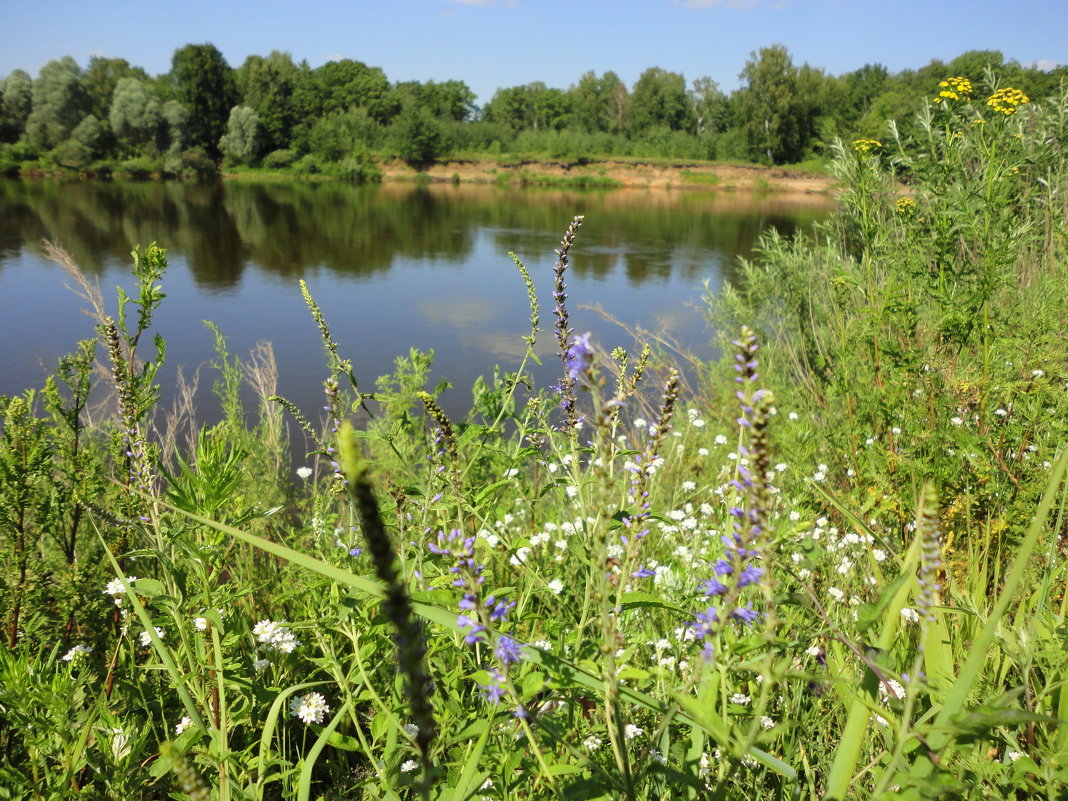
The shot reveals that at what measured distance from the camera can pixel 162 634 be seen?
2299 millimetres

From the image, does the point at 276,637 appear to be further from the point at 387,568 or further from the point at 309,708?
the point at 387,568

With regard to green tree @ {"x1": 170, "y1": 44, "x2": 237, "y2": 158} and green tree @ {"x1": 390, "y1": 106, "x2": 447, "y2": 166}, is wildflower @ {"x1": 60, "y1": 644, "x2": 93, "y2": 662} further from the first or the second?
green tree @ {"x1": 170, "y1": 44, "x2": 237, "y2": 158}

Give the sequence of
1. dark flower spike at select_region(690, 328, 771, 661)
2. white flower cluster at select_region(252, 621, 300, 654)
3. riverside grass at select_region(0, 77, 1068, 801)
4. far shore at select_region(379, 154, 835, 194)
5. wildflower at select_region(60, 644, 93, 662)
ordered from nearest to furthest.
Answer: dark flower spike at select_region(690, 328, 771, 661)
riverside grass at select_region(0, 77, 1068, 801)
white flower cluster at select_region(252, 621, 300, 654)
wildflower at select_region(60, 644, 93, 662)
far shore at select_region(379, 154, 835, 194)

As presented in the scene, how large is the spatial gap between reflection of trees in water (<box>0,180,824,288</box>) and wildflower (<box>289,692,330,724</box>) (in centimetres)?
1181

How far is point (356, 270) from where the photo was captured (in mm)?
18703

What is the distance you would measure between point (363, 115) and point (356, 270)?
1929 inches

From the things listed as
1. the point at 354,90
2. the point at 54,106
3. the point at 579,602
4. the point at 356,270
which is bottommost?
the point at 356,270

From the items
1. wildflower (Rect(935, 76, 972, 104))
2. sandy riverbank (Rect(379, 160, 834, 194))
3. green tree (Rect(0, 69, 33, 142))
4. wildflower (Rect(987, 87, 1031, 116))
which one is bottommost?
wildflower (Rect(987, 87, 1031, 116))

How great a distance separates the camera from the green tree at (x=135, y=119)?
4369 cm

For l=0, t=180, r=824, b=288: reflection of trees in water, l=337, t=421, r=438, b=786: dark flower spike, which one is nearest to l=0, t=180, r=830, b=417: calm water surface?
l=0, t=180, r=824, b=288: reflection of trees in water

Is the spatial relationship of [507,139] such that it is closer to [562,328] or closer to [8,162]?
[8,162]

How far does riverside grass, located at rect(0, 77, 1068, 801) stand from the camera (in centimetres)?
109

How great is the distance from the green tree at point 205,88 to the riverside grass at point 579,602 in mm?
59550

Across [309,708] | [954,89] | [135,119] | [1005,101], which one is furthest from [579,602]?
[135,119]
